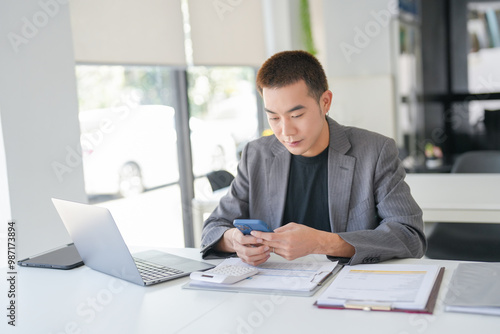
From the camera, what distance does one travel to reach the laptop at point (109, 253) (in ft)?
5.32

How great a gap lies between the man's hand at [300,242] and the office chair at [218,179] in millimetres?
1544

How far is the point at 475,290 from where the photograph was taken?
4.52 feet

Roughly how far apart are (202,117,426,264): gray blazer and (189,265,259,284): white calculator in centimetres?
25

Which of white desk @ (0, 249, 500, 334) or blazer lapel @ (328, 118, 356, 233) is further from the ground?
blazer lapel @ (328, 118, 356, 233)

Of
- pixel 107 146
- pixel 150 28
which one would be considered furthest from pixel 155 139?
pixel 150 28

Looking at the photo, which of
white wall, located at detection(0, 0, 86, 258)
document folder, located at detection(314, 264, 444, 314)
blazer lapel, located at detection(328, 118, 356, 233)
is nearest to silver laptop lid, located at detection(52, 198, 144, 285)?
document folder, located at detection(314, 264, 444, 314)

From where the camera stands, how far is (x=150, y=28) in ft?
12.0

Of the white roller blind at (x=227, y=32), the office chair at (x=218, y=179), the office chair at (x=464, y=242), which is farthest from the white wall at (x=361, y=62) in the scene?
the office chair at (x=218, y=179)

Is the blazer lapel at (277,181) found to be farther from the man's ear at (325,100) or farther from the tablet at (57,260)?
the tablet at (57,260)

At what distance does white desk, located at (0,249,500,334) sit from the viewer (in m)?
1.26

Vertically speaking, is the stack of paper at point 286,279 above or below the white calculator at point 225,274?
below

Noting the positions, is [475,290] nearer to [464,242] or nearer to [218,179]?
[464,242]

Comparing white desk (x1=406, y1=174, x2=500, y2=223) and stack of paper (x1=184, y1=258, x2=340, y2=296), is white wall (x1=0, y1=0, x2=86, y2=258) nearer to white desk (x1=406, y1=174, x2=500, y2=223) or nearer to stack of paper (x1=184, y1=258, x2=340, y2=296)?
stack of paper (x1=184, y1=258, x2=340, y2=296)

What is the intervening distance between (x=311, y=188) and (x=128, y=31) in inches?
74.1
